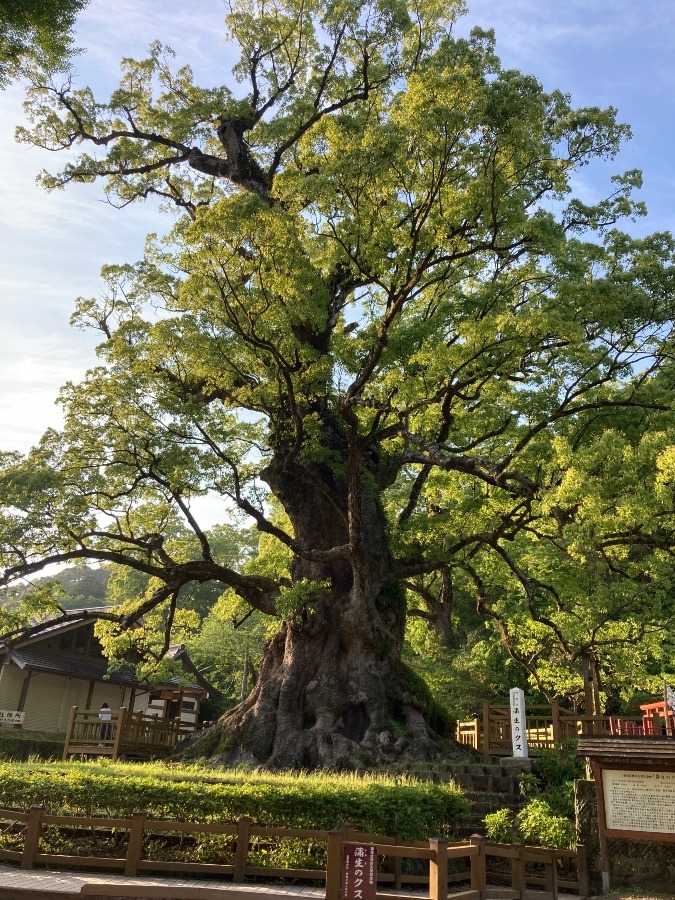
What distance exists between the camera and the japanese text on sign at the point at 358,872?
641 centimetres

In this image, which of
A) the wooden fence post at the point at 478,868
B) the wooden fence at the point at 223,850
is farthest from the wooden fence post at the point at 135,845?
the wooden fence post at the point at 478,868

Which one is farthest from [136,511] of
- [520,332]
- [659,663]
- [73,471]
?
[659,663]

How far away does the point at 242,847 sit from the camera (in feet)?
28.1

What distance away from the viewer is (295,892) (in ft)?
26.2

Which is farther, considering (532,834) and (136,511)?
(136,511)

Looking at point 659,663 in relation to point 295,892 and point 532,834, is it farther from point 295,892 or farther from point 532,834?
point 295,892

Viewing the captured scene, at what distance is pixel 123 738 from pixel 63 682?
34.6ft

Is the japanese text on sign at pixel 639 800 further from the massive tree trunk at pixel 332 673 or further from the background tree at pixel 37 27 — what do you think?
the background tree at pixel 37 27

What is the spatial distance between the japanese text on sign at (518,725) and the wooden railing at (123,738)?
10.1m

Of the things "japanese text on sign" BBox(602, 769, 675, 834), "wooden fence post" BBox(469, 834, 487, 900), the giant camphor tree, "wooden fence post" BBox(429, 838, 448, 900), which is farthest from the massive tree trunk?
"wooden fence post" BBox(429, 838, 448, 900)

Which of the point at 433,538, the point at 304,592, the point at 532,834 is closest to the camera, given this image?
the point at 532,834

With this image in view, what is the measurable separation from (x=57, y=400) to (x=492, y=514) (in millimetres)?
11433

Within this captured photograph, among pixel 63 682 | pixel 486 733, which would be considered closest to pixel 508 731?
pixel 486 733

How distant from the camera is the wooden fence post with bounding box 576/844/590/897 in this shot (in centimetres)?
1014
